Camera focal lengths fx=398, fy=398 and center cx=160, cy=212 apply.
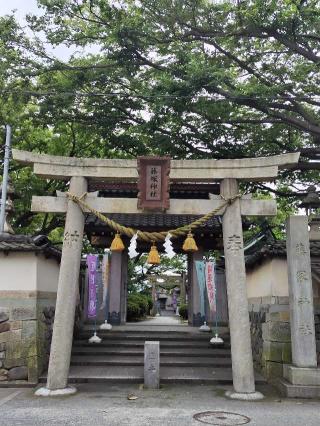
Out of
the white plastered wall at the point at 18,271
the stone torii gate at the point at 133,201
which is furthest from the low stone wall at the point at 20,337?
the stone torii gate at the point at 133,201

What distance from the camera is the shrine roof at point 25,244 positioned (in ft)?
30.9

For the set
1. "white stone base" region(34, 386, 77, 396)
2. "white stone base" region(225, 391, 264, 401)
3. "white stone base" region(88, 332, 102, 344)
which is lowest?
"white stone base" region(225, 391, 264, 401)

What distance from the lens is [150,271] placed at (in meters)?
31.6

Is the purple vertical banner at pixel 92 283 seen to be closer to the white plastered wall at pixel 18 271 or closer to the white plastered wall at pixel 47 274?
the white plastered wall at pixel 47 274

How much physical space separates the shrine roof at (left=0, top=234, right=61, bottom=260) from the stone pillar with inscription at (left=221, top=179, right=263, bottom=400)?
4418 millimetres

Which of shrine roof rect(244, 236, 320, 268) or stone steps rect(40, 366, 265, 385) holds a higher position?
shrine roof rect(244, 236, 320, 268)

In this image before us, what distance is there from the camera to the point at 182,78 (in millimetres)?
11852

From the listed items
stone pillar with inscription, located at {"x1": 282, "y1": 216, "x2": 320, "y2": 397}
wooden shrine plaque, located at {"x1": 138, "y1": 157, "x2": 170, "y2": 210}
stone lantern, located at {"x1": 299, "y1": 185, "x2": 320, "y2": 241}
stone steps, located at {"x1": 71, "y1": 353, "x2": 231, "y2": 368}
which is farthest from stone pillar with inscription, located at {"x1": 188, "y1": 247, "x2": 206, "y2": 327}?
wooden shrine plaque, located at {"x1": 138, "y1": 157, "x2": 170, "y2": 210}

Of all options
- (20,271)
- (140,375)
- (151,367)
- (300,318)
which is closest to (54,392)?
(151,367)

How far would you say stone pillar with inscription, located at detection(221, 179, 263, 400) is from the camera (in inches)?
310

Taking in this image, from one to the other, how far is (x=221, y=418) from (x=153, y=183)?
477 centimetres

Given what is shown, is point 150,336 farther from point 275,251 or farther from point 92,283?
point 275,251

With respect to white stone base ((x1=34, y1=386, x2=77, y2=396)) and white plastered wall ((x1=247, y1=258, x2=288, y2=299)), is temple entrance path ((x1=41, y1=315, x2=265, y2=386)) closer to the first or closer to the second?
white stone base ((x1=34, y1=386, x2=77, y2=396))

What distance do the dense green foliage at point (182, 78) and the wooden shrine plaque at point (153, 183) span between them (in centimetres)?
353
